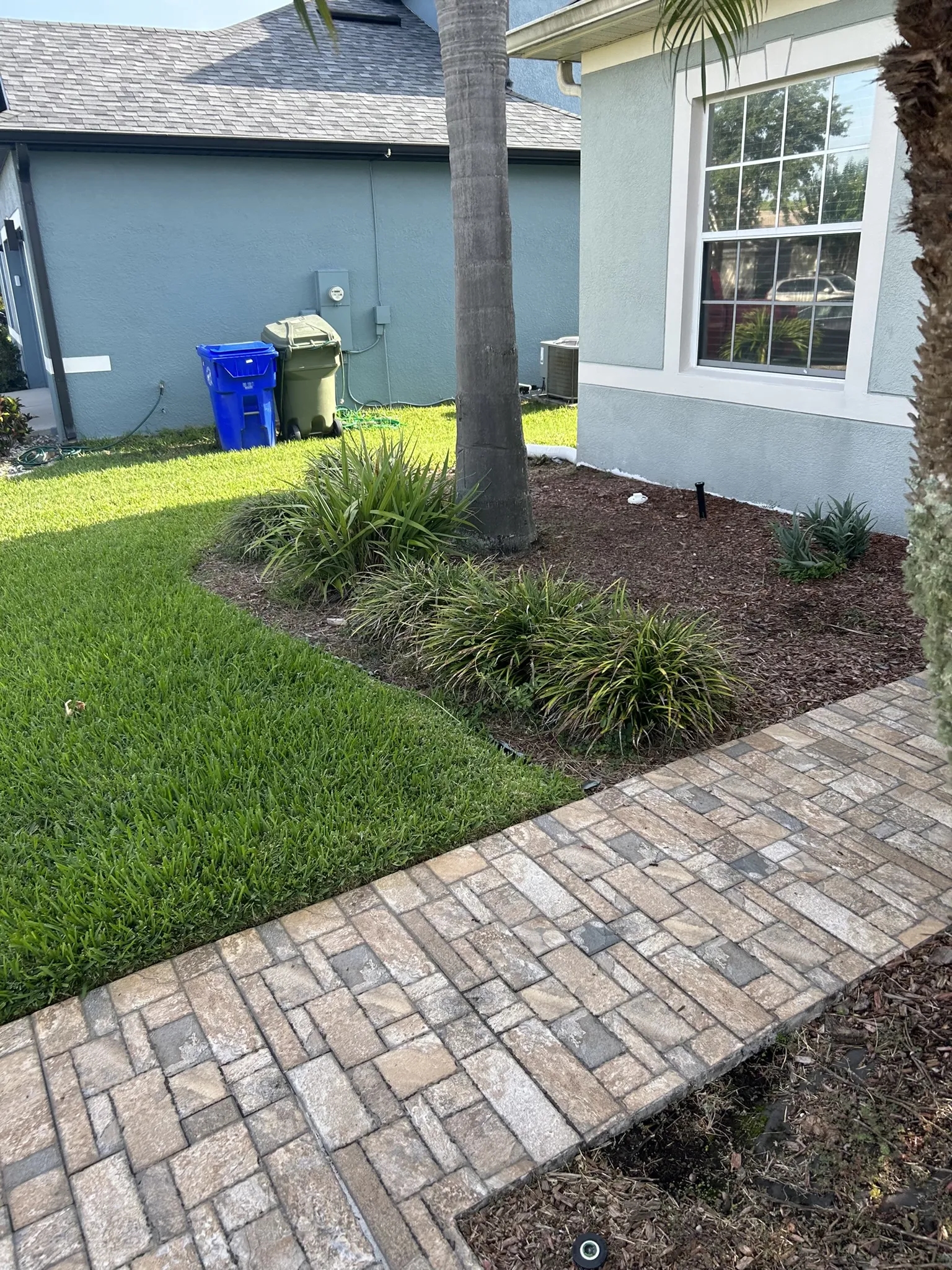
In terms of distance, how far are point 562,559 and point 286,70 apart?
1089cm

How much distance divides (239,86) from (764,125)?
874 cm

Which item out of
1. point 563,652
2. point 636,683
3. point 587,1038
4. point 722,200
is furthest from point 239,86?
point 587,1038

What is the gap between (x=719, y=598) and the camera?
562 cm

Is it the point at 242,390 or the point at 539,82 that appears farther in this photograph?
the point at 539,82

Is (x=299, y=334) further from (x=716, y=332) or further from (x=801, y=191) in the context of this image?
(x=801, y=191)

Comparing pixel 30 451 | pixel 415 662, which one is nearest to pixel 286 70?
pixel 30 451

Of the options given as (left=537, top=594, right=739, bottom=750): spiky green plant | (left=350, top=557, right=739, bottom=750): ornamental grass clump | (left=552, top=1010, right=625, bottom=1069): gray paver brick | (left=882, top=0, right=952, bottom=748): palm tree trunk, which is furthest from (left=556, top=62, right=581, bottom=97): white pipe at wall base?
(left=552, top=1010, right=625, bottom=1069): gray paver brick

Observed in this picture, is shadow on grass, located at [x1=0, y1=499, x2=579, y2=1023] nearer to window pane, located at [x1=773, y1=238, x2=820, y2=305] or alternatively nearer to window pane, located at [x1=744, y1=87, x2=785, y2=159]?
window pane, located at [x1=773, y1=238, x2=820, y2=305]

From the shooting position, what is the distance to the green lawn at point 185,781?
296 cm

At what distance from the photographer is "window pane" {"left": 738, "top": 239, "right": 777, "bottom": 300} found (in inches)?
273

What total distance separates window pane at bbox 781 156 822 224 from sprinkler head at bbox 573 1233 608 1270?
6479 mm

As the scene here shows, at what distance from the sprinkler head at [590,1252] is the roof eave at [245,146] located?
10.0 metres

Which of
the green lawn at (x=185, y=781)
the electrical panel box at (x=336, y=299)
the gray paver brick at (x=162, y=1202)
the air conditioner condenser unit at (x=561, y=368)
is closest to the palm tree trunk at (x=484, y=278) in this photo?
the green lawn at (x=185, y=781)

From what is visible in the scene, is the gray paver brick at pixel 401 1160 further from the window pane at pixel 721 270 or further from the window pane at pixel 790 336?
the window pane at pixel 721 270
